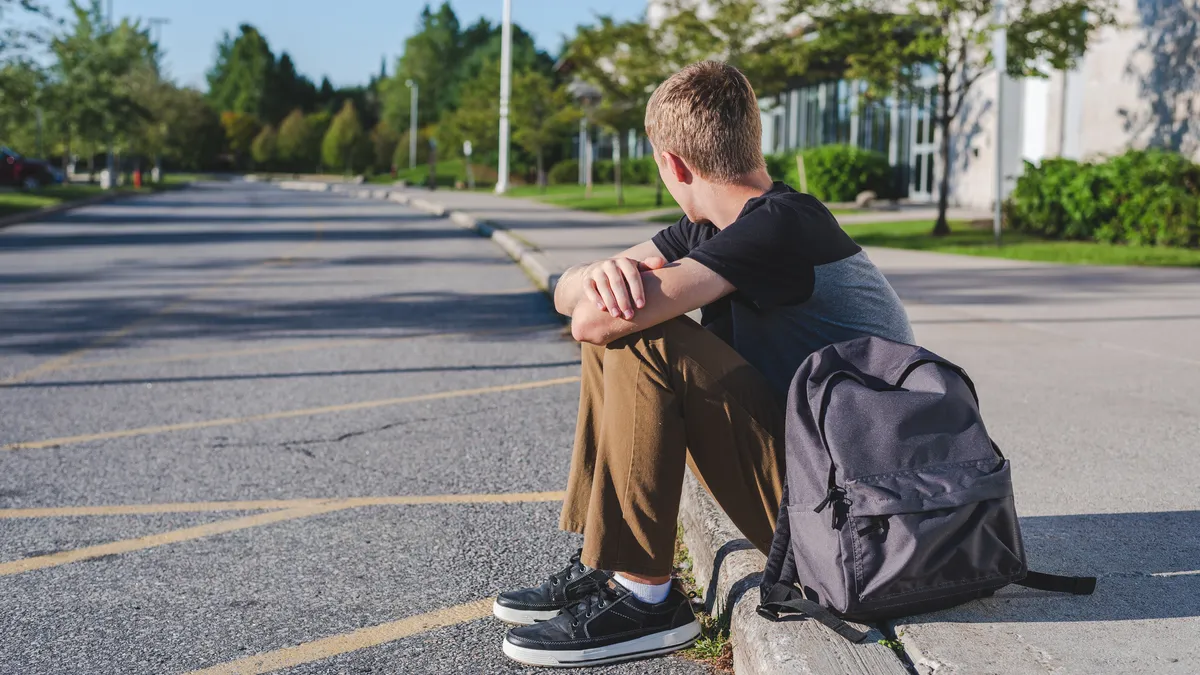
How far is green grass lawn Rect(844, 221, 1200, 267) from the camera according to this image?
46.2ft

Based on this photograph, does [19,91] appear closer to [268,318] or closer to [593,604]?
[268,318]

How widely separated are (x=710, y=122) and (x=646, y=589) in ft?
3.87

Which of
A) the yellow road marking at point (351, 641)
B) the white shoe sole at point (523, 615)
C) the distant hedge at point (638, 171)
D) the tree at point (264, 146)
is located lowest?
the yellow road marking at point (351, 641)

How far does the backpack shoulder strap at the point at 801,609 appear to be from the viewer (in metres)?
2.75

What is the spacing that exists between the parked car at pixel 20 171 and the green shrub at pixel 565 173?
73.6ft

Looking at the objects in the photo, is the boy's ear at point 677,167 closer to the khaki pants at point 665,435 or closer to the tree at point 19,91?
the khaki pants at point 665,435

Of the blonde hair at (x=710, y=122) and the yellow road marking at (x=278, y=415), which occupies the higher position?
the blonde hair at (x=710, y=122)

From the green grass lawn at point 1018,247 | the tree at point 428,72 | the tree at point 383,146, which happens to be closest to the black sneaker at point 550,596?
the green grass lawn at point 1018,247

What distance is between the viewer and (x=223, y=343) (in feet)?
28.6

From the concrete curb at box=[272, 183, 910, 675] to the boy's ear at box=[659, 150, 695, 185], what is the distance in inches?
40.3

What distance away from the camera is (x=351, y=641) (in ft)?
10.6

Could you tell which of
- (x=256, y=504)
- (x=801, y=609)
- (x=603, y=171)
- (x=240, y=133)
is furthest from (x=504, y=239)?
(x=240, y=133)

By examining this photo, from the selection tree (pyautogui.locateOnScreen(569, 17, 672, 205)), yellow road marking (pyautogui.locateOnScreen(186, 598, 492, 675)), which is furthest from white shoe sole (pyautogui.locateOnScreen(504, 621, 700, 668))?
tree (pyautogui.locateOnScreen(569, 17, 672, 205))

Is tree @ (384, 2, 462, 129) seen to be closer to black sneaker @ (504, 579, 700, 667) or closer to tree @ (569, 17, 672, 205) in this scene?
tree @ (569, 17, 672, 205)
